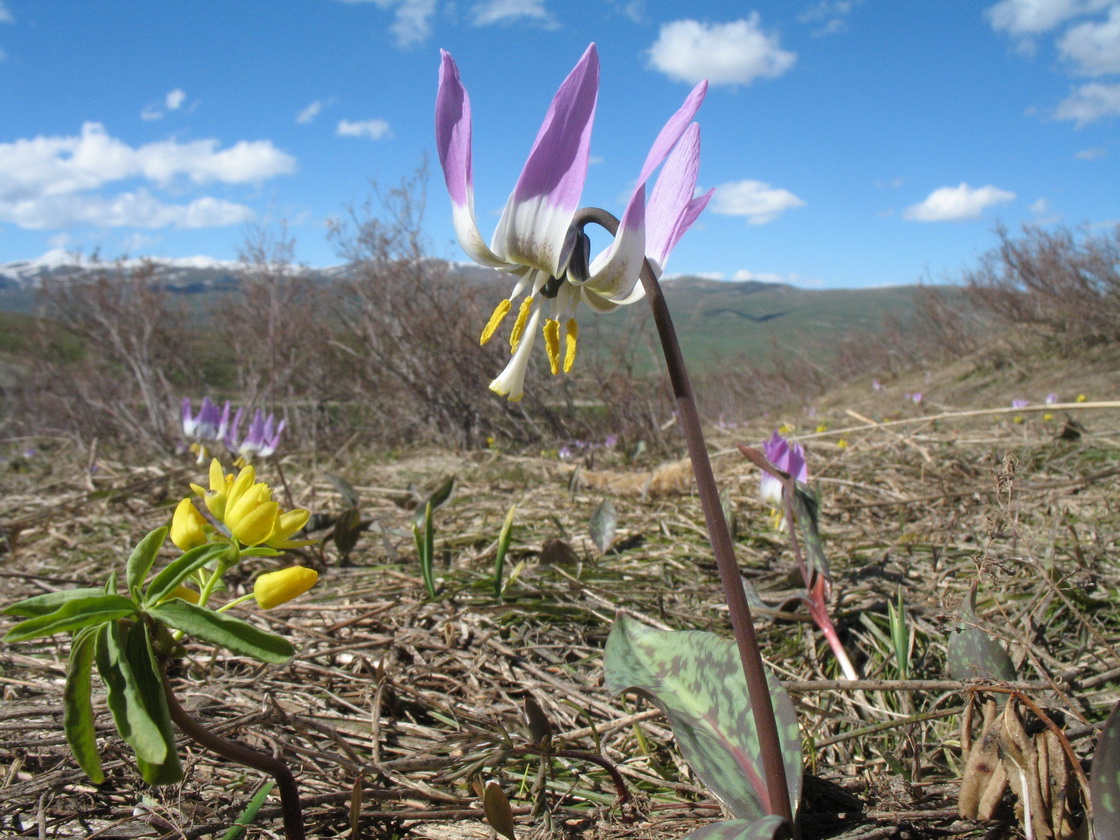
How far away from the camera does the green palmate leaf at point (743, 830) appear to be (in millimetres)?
756

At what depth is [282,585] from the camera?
0.74 metres

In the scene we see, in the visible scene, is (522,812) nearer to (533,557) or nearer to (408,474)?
(533,557)

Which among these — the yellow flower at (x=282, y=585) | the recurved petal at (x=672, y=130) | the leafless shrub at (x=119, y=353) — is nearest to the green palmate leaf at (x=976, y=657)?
the recurved petal at (x=672, y=130)

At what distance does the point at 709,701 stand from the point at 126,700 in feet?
2.50

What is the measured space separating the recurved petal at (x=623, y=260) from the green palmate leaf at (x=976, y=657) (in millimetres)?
717

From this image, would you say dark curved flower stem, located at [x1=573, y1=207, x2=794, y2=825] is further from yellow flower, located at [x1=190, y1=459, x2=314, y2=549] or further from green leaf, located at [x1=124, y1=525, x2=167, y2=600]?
green leaf, located at [x1=124, y1=525, x2=167, y2=600]

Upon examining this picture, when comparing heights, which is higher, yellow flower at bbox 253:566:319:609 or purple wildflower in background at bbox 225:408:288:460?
purple wildflower in background at bbox 225:408:288:460

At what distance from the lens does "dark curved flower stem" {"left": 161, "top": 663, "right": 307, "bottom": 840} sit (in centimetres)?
73

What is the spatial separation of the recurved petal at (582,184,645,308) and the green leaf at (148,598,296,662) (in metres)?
0.54

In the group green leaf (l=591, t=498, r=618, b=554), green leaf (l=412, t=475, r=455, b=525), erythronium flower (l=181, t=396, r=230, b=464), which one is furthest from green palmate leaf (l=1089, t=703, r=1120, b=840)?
erythronium flower (l=181, t=396, r=230, b=464)

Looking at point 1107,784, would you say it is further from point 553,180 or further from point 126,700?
point 126,700

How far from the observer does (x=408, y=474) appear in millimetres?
4094

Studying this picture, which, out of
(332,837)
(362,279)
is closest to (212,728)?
(332,837)

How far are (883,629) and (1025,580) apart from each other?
0.30 m
